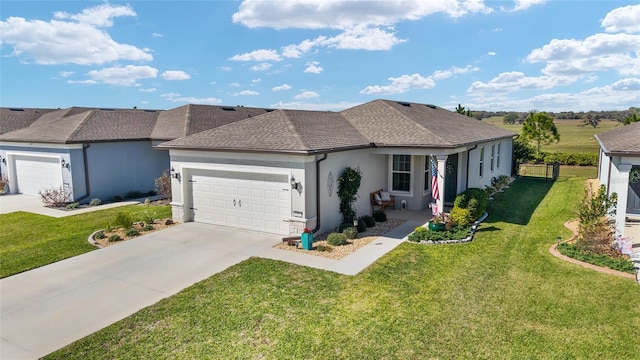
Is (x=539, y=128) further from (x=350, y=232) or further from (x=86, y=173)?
(x=86, y=173)

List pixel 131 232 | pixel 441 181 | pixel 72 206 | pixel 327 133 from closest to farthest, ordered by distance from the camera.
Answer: pixel 131 232, pixel 441 181, pixel 327 133, pixel 72 206

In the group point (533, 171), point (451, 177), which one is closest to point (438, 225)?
point (451, 177)

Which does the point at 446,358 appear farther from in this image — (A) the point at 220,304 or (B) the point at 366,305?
(A) the point at 220,304

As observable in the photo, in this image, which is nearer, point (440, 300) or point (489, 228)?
point (440, 300)

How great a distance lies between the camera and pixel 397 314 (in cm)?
809

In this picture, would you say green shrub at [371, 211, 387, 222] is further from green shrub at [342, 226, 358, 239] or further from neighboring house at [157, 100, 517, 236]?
green shrub at [342, 226, 358, 239]

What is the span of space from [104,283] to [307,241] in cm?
538

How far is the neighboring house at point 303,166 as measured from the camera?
13352mm

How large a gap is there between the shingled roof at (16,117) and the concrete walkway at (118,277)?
19.5 meters

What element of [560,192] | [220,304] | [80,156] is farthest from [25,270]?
[560,192]

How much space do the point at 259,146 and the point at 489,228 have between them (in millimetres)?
8561

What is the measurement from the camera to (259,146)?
13.6m

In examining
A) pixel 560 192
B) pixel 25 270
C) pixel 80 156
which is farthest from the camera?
pixel 560 192

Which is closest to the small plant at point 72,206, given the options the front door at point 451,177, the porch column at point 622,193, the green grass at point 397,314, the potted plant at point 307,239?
the green grass at point 397,314
